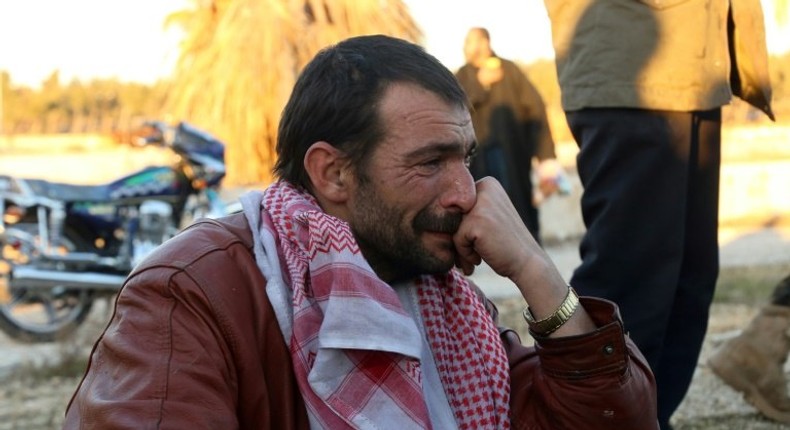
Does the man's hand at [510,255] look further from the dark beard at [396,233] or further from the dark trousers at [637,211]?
the dark trousers at [637,211]

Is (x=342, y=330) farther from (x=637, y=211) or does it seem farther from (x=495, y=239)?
(x=637, y=211)

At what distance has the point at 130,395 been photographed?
5.60 ft

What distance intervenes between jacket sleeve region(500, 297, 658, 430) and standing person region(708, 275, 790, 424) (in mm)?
2176

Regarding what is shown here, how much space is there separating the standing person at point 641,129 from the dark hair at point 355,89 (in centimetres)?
121

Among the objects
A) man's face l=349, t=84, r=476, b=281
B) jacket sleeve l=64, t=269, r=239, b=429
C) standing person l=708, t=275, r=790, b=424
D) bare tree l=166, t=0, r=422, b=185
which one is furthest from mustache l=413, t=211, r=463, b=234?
bare tree l=166, t=0, r=422, b=185

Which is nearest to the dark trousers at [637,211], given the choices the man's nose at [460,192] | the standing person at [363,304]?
the standing person at [363,304]

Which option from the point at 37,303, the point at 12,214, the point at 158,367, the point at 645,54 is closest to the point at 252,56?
the point at 12,214

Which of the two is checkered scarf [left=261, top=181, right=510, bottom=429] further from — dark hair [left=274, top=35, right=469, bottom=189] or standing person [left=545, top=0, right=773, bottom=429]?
standing person [left=545, top=0, right=773, bottom=429]

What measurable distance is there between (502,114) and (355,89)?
249 inches

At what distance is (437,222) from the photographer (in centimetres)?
208

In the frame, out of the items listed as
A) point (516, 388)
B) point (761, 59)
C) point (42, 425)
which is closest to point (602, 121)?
point (761, 59)

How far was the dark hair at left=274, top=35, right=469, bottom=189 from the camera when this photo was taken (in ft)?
6.75

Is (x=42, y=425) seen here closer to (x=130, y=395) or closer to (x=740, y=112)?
(x=130, y=395)

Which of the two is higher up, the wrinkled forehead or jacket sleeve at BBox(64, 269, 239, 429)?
the wrinkled forehead
